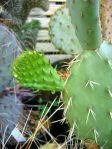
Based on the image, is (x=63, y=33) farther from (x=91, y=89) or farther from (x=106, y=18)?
(x=91, y=89)

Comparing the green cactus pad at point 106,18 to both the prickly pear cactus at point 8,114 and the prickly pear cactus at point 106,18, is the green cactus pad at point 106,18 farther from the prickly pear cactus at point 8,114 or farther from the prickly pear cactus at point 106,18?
the prickly pear cactus at point 8,114

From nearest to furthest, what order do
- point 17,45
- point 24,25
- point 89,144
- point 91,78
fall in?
point 91,78
point 89,144
point 17,45
point 24,25

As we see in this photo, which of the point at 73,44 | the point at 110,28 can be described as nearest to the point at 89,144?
the point at 110,28

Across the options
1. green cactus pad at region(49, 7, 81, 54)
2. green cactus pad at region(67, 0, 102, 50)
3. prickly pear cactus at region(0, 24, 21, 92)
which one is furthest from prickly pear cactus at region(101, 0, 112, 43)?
green cactus pad at region(49, 7, 81, 54)

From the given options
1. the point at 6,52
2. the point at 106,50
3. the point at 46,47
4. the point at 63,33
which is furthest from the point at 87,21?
the point at 46,47

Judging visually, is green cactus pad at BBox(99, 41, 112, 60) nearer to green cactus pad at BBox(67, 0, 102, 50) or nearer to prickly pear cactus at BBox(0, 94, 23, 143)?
green cactus pad at BBox(67, 0, 102, 50)

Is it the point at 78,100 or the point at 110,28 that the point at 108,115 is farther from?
the point at 110,28
